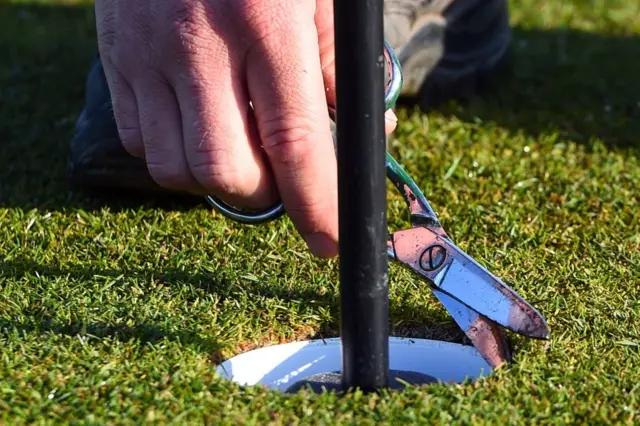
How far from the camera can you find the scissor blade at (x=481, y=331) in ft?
6.18

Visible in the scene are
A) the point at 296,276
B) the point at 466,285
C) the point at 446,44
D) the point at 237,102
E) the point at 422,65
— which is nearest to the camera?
the point at 237,102

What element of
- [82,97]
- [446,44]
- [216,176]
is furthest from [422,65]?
[216,176]

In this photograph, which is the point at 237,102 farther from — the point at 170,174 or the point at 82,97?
the point at 82,97

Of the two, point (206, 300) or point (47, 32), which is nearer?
point (206, 300)

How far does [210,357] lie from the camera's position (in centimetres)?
187

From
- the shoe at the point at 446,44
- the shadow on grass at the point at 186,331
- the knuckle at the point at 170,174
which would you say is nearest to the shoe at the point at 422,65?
the shoe at the point at 446,44

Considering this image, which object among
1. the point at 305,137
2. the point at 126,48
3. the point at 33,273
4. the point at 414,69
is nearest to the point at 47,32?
the point at 414,69

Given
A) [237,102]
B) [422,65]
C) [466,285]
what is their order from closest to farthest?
[237,102] → [466,285] → [422,65]

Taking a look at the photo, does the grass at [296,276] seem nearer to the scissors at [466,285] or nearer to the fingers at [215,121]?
the scissors at [466,285]

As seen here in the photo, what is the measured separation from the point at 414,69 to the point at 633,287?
1.29 m

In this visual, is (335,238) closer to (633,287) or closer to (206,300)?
(206,300)

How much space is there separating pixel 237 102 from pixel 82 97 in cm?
189

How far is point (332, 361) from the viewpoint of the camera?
199 cm

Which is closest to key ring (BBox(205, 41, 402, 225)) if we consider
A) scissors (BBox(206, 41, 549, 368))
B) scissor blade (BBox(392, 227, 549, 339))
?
scissors (BBox(206, 41, 549, 368))
